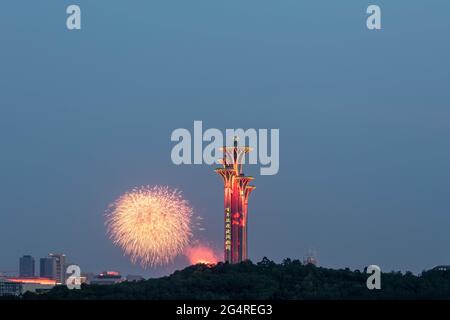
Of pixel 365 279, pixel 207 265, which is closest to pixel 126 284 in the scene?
pixel 207 265

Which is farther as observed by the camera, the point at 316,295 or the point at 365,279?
the point at 365,279
